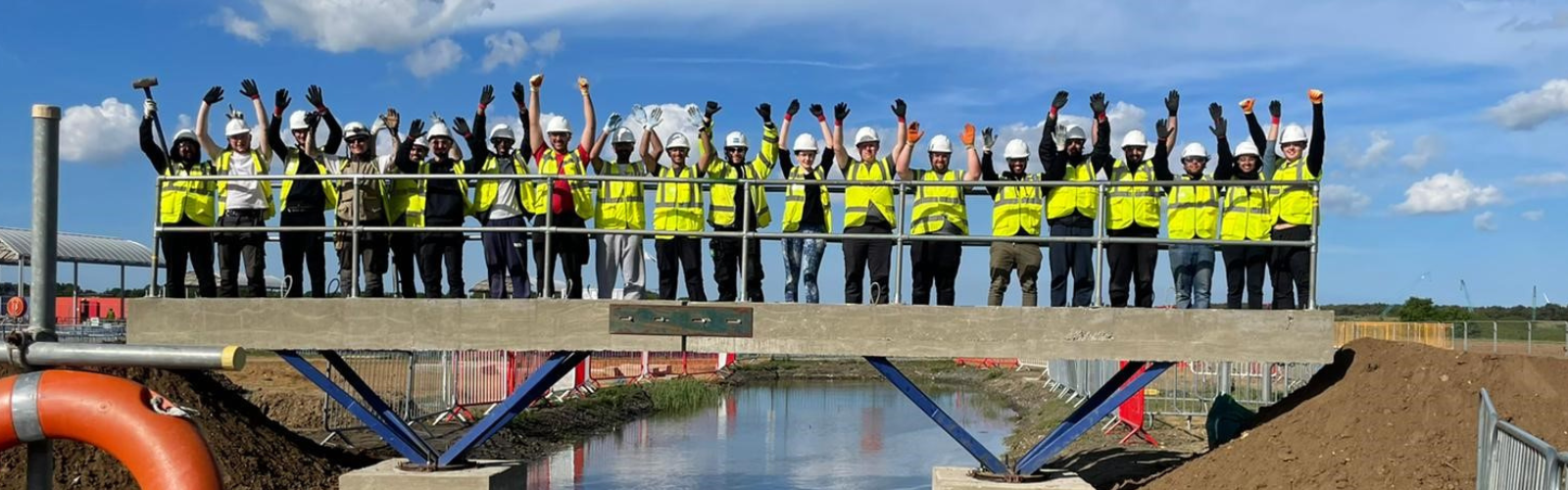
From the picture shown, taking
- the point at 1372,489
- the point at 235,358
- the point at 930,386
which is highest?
the point at 235,358

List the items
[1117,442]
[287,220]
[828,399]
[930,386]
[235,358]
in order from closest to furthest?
[235,358] < [287,220] < [1117,442] < [828,399] < [930,386]

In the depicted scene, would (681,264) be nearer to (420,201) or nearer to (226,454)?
(420,201)

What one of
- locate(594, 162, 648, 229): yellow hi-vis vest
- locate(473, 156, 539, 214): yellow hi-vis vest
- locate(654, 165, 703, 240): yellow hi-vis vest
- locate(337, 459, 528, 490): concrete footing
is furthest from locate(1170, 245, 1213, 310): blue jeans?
locate(337, 459, 528, 490): concrete footing

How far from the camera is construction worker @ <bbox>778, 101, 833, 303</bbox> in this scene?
1157 centimetres

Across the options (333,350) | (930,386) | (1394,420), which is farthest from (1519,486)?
(930,386)

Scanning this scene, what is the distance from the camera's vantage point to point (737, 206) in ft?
38.6

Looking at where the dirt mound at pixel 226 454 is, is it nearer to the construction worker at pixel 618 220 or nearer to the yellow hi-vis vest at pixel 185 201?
the yellow hi-vis vest at pixel 185 201

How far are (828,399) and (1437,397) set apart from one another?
28.2 metres

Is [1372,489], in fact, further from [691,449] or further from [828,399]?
[828,399]

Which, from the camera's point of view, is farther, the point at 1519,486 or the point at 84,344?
the point at 1519,486

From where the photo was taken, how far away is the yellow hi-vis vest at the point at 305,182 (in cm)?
1195

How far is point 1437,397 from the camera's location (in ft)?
35.9

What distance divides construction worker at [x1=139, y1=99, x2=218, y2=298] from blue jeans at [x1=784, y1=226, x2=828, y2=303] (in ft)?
16.4

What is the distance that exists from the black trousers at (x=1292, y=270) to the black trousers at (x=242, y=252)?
28.3ft
